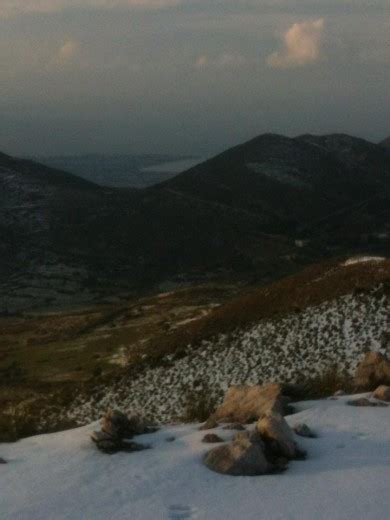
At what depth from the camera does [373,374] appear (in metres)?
→ 25.7

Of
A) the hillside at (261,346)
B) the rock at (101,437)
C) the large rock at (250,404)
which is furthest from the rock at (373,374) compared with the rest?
the rock at (101,437)

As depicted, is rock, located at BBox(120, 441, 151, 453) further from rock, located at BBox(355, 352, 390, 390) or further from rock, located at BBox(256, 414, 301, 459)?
rock, located at BBox(355, 352, 390, 390)

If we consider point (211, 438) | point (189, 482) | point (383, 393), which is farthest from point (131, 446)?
Answer: point (383, 393)

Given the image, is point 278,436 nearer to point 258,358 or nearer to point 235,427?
point 235,427

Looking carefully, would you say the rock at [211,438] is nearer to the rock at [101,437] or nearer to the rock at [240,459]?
the rock at [240,459]

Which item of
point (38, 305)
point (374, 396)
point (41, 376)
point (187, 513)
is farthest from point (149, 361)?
point (38, 305)

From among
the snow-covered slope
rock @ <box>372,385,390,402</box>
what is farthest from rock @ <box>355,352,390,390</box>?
the snow-covered slope

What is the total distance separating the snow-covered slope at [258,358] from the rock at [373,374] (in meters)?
12.2

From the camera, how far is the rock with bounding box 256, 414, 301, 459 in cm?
1752

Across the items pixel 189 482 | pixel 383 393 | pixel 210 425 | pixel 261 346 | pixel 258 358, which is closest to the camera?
pixel 189 482

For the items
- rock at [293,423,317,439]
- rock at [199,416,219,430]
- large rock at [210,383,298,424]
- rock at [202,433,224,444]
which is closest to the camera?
rock at [202,433,224,444]

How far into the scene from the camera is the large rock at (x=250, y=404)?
21.6 metres

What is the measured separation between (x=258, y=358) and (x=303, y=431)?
24.4 metres

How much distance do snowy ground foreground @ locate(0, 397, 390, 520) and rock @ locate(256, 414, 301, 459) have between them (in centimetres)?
A: 44
